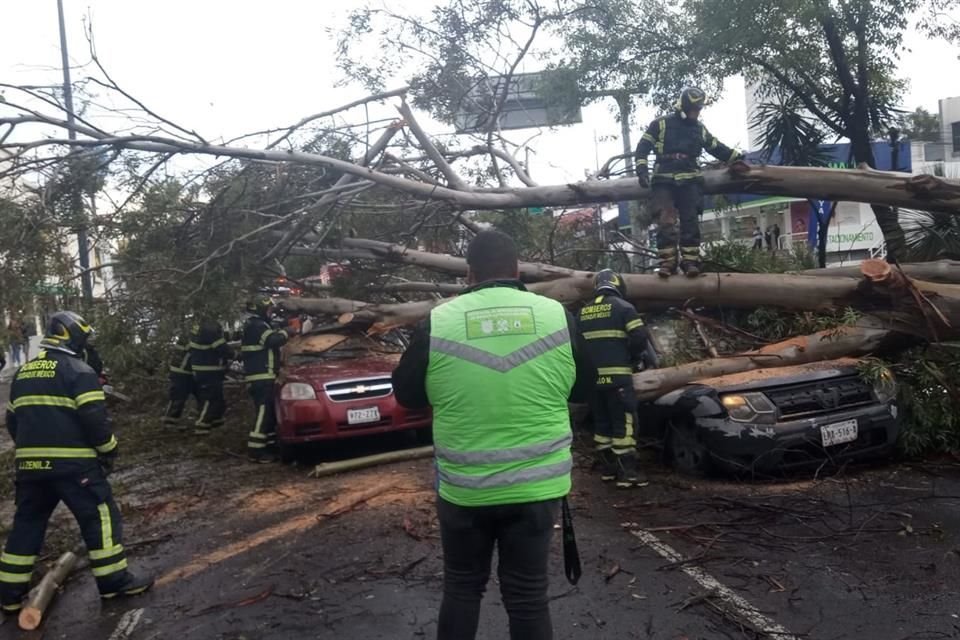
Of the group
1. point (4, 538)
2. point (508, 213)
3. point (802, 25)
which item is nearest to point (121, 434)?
point (4, 538)

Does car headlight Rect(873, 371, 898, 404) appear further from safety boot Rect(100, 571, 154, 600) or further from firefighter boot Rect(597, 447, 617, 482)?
safety boot Rect(100, 571, 154, 600)

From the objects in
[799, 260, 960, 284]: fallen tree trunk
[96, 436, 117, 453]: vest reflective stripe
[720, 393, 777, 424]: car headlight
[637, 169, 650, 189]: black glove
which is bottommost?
[720, 393, 777, 424]: car headlight

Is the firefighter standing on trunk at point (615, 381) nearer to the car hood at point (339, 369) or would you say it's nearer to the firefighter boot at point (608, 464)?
the firefighter boot at point (608, 464)

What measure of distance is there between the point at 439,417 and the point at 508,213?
7536mm

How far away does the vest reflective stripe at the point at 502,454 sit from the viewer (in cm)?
264

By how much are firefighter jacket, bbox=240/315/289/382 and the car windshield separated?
31 centimetres

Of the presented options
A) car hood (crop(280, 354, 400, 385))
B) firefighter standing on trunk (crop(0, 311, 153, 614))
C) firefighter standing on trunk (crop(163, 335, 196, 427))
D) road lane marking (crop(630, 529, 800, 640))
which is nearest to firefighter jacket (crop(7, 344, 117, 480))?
firefighter standing on trunk (crop(0, 311, 153, 614))

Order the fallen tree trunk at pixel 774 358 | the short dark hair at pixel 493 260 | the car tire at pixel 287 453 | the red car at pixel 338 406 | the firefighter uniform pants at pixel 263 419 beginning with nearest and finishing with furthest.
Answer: the short dark hair at pixel 493 260 → the fallen tree trunk at pixel 774 358 → the red car at pixel 338 406 → the car tire at pixel 287 453 → the firefighter uniform pants at pixel 263 419

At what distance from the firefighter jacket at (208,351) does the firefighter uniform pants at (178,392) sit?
1.14 ft

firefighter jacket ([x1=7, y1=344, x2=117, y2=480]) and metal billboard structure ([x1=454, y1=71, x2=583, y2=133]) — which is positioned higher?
metal billboard structure ([x1=454, y1=71, x2=583, y2=133])

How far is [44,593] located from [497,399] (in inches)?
130

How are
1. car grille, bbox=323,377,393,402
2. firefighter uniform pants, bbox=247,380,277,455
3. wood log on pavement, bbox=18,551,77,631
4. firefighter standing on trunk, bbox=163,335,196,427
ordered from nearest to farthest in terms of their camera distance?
1. wood log on pavement, bbox=18,551,77,631
2. car grille, bbox=323,377,393,402
3. firefighter uniform pants, bbox=247,380,277,455
4. firefighter standing on trunk, bbox=163,335,196,427

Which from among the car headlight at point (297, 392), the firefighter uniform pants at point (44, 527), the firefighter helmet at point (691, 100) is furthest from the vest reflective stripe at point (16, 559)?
the firefighter helmet at point (691, 100)

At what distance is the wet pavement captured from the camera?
373cm
